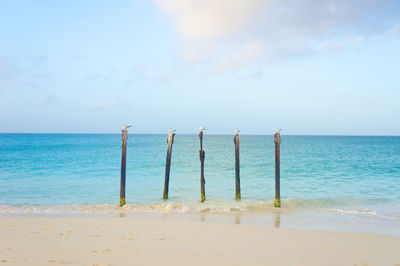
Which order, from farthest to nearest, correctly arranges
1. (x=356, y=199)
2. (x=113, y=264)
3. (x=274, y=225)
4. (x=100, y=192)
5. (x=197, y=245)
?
(x=100, y=192) < (x=356, y=199) < (x=274, y=225) < (x=197, y=245) < (x=113, y=264)

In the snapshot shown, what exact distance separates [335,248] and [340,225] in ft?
10.5

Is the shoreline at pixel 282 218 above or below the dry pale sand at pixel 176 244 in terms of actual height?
below

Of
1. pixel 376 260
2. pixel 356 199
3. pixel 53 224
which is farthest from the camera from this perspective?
pixel 356 199

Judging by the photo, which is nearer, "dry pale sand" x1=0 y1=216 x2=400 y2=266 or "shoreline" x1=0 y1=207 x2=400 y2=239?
"dry pale sand" x1=0 y1=216 x2=400 y2=266

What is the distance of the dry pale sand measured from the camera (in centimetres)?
593

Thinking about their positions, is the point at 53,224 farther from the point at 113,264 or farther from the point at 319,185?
the point at 319,185

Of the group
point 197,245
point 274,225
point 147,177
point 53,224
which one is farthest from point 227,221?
point 147,177

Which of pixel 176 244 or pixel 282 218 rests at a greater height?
pixel 176 244

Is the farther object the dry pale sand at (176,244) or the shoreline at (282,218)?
the shoreline at (282,218)

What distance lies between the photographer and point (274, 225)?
9.73 meters

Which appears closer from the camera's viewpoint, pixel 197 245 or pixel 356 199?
pixel 197 245

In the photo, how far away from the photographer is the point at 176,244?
7.03m

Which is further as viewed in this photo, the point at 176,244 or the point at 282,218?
the point at 282,218

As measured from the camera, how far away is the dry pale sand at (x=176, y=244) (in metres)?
5.93
